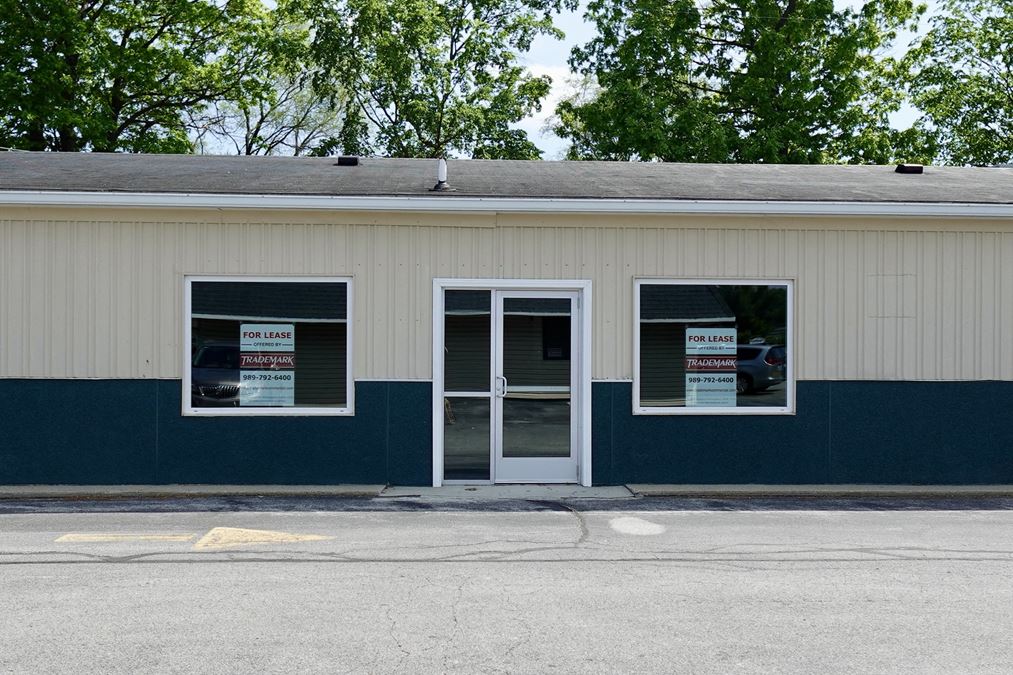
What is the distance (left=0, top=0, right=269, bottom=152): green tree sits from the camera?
96.0ft

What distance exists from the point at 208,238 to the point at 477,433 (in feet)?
11.8

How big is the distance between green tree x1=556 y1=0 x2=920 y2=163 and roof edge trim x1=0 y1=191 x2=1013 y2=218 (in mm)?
16352

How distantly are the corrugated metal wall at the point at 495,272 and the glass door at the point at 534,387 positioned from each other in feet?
1.12

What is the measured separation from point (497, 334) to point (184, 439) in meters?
3.58

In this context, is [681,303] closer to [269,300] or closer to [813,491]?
[813,491]

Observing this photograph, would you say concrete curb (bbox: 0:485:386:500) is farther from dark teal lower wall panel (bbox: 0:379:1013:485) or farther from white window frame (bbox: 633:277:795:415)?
white window frame (bbox: 633:277:795:415)

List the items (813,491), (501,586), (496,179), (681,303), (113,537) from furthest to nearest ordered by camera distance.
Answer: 1. (496,179)
2. (681,303)
3. (813,491)
4. (113,537)
5. (501,586)

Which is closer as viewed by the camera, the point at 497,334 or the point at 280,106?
the point at 497,334

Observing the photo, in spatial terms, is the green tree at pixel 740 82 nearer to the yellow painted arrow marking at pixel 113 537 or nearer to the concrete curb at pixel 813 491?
the concrete curb at pixel 813 491

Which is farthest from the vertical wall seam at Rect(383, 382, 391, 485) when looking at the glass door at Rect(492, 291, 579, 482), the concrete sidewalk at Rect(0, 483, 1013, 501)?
the glass door at Rect(492, 291, 579, 482)

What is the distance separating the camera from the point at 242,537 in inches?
354

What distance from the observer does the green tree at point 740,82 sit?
2889 cm

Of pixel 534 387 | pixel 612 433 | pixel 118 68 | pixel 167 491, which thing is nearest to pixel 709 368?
pixel 612 433

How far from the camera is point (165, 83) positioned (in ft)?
104
